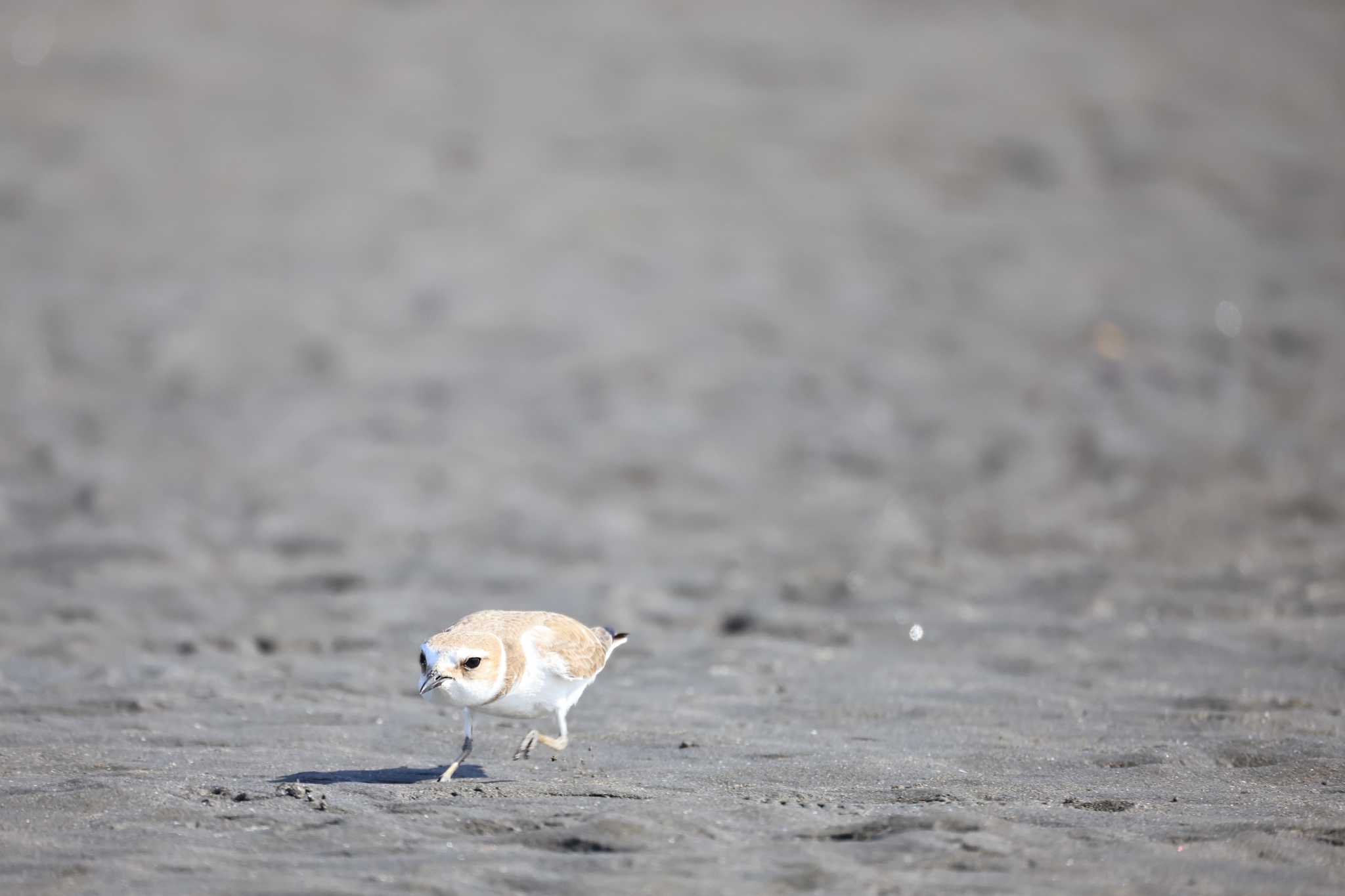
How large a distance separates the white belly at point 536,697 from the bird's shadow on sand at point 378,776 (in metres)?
0.25

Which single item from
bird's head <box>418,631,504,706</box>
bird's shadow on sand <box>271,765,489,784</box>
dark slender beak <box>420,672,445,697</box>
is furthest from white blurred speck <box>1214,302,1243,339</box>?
dark slender beak <box>420,672,445,697</box>

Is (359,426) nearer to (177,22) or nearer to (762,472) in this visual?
(762,472)

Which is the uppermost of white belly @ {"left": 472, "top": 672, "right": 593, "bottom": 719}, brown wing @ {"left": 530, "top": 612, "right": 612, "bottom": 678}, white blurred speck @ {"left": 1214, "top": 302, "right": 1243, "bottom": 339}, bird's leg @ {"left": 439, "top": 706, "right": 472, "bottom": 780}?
white blurred speck @ {"left": 1214, "top": 302, "right": 1243, "bottom": 339}

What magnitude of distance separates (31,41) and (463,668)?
13.3 m

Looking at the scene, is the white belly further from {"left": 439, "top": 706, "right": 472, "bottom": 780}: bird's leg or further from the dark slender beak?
the dark slender beak

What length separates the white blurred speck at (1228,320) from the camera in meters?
12.7

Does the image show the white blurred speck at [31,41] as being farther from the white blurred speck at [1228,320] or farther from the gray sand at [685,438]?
the white blurred speck at [1228,320]

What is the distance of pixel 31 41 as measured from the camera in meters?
15.5

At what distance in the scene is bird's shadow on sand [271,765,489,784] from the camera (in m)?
5.18

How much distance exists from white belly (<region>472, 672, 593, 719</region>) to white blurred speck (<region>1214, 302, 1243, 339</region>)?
29.8 ft

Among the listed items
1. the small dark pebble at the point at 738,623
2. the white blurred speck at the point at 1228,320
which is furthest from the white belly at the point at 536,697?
the white blurred speck at the point at 1228,320

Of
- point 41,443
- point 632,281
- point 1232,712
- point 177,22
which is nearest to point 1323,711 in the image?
point 1232,712

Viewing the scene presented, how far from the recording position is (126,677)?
7031 millimetres

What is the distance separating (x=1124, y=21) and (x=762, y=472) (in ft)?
29.0
